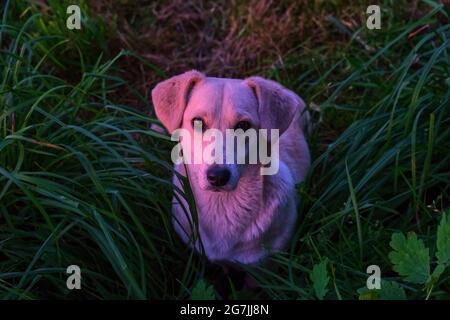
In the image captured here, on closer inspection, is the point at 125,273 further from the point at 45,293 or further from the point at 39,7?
the point at 39,7

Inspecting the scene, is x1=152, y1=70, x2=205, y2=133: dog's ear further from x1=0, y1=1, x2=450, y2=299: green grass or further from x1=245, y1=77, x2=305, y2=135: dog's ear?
x1=245, y1=77, x2=305, y2=135: dog's ear

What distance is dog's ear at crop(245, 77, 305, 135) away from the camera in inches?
137

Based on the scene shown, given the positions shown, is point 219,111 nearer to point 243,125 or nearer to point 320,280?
point 243,125

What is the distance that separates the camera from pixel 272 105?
3.49 meters

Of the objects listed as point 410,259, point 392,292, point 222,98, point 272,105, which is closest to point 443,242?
point 410,259

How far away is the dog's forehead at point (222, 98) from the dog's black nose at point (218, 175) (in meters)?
0.29

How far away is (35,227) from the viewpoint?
3377 millimetres

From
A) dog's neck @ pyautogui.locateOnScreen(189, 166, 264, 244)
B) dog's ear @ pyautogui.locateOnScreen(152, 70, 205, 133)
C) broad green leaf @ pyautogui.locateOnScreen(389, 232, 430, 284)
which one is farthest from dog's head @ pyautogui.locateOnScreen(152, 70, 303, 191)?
broad green leaf @ pyautogui.locateOnScreen(389, 232, 430, 284)

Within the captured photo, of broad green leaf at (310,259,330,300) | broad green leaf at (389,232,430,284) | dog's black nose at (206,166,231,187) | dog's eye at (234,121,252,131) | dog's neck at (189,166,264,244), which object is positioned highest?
dog's eye at (234,121,252,131)

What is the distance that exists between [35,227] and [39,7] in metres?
2.15

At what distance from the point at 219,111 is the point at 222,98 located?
77 mm

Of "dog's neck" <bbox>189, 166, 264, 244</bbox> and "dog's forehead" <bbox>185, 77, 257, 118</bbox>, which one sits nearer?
"dog's forehead" <bbox>185, 77, 257, 118</bbox>

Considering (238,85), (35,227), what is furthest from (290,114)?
(35,227)

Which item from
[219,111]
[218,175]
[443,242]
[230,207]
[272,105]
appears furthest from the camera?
[230,207]
